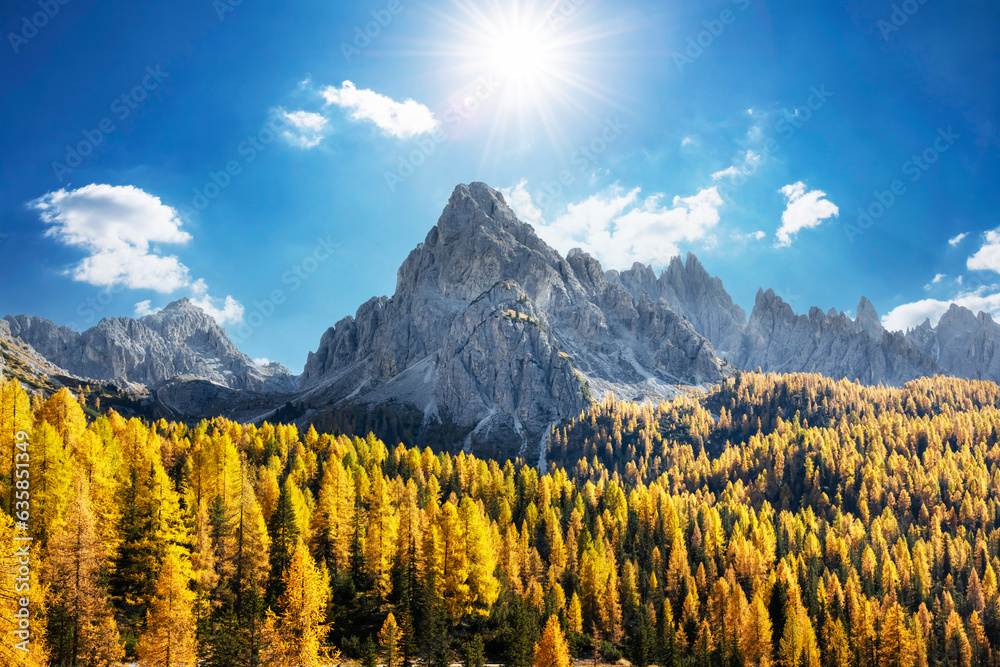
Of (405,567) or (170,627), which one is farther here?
(405,567)

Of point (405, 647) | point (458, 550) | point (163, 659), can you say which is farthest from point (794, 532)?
point (163, 659)

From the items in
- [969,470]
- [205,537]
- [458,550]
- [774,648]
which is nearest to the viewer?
[205,537]

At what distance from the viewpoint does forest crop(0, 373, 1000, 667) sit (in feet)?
156

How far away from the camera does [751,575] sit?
360ft

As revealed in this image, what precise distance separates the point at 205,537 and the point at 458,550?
85.9 ft

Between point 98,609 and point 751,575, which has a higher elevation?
point 98,609

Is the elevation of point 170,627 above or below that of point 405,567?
below

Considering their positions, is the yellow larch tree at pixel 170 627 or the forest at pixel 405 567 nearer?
the yellow larch tree at pixel 170 627

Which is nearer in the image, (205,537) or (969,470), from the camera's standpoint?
(205,537)

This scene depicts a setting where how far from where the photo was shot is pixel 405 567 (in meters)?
66.4

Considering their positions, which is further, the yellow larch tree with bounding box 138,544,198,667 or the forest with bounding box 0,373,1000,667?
the forest with bounding box 0,373,1000,667

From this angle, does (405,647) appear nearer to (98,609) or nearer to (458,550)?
(458,550)

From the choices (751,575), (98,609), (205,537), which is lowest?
(751,575)

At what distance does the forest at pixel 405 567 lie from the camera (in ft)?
156
